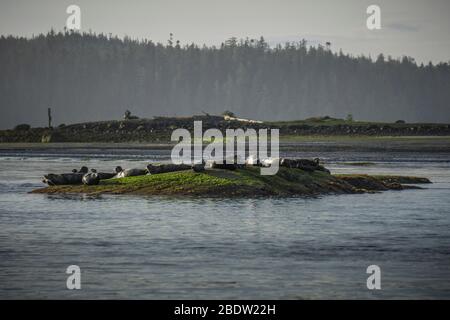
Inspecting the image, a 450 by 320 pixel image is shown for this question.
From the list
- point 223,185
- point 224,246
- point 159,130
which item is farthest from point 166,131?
point 224,246

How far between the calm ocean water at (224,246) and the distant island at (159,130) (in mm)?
97615

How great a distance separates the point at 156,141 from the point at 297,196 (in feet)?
310

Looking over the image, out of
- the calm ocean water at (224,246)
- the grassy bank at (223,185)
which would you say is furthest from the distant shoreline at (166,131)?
the calm ocean water at (224,246)

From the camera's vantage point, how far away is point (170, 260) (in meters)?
21.5

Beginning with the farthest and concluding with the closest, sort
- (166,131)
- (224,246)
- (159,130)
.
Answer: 1. (159,130)
2. (166,131)
3. (224,246)

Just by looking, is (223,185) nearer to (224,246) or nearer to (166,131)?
(224,246)

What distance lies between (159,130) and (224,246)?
110855 mm

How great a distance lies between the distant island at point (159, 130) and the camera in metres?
134

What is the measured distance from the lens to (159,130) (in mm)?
133875

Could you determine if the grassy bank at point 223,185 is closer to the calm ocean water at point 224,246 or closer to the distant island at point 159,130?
the calm ocean water at point 224,246

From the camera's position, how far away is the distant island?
134125mm
